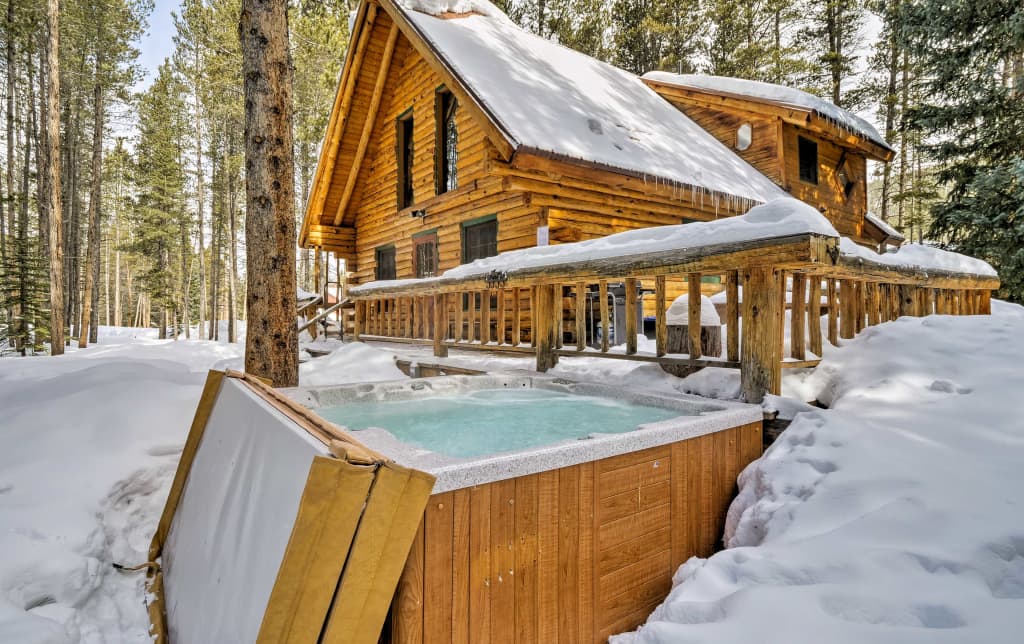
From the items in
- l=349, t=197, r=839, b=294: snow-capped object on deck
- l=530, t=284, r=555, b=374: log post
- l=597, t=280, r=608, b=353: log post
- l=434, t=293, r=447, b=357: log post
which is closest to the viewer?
l=349, t=197, r=839, b=294: snow-capped object on deck

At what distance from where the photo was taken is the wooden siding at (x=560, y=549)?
1557 mm

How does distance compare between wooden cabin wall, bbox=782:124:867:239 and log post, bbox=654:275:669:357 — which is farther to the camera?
wooden cabin wall, bbox=782:124:867:239

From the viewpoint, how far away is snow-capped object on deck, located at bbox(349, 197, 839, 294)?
2.91 m

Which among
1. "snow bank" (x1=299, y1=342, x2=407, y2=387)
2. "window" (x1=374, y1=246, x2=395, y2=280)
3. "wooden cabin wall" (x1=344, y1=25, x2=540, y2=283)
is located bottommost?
"snow bank" (x1=299, y1=342, x2=407, y2=387)

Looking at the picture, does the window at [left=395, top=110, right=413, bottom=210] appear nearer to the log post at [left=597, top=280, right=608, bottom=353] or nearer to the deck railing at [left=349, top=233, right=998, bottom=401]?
the deck railing at [left=349, top=233, right=998, bottom=401]

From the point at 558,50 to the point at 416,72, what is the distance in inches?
148

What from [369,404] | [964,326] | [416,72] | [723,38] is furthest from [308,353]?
[723,38]

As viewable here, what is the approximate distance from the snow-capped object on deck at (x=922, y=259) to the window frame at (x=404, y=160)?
946 centimetres

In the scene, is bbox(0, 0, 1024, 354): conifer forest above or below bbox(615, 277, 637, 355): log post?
above

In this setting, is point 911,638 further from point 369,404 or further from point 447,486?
point 369,404

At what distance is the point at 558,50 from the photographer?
11969mm

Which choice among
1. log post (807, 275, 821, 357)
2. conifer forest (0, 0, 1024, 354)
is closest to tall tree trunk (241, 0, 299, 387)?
log post (807, 275, 821, 357)

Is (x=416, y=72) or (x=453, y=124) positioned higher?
(x=416, y=72)

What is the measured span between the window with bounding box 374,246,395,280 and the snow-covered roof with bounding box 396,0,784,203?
17.2 ft
